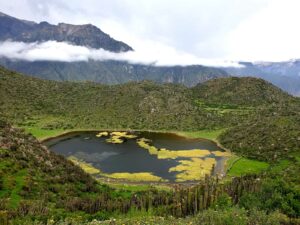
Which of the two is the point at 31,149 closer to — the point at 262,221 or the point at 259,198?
the point at 259,198

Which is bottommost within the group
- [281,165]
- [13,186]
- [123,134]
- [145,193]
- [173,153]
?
[123,134]

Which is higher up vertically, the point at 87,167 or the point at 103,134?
the point at 103,134

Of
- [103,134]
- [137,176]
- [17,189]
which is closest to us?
[17,189]

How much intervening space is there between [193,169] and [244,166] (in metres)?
18.1

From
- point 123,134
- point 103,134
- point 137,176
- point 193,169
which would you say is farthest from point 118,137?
point 137,176

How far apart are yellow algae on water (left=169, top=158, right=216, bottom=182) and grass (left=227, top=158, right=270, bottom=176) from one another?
6.83 metres

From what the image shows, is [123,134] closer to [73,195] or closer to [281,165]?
[281,165]

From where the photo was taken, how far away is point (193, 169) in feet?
372

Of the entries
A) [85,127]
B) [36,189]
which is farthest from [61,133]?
[36,189]

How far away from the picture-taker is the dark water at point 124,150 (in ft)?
374

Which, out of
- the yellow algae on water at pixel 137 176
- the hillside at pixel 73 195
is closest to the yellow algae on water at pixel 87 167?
the yellow algae on water at pixel 137 176

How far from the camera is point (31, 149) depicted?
7619 cm

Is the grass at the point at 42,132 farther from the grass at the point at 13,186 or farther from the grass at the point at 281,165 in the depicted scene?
the grass at the point at 281,165

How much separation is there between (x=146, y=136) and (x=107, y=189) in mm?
90305
